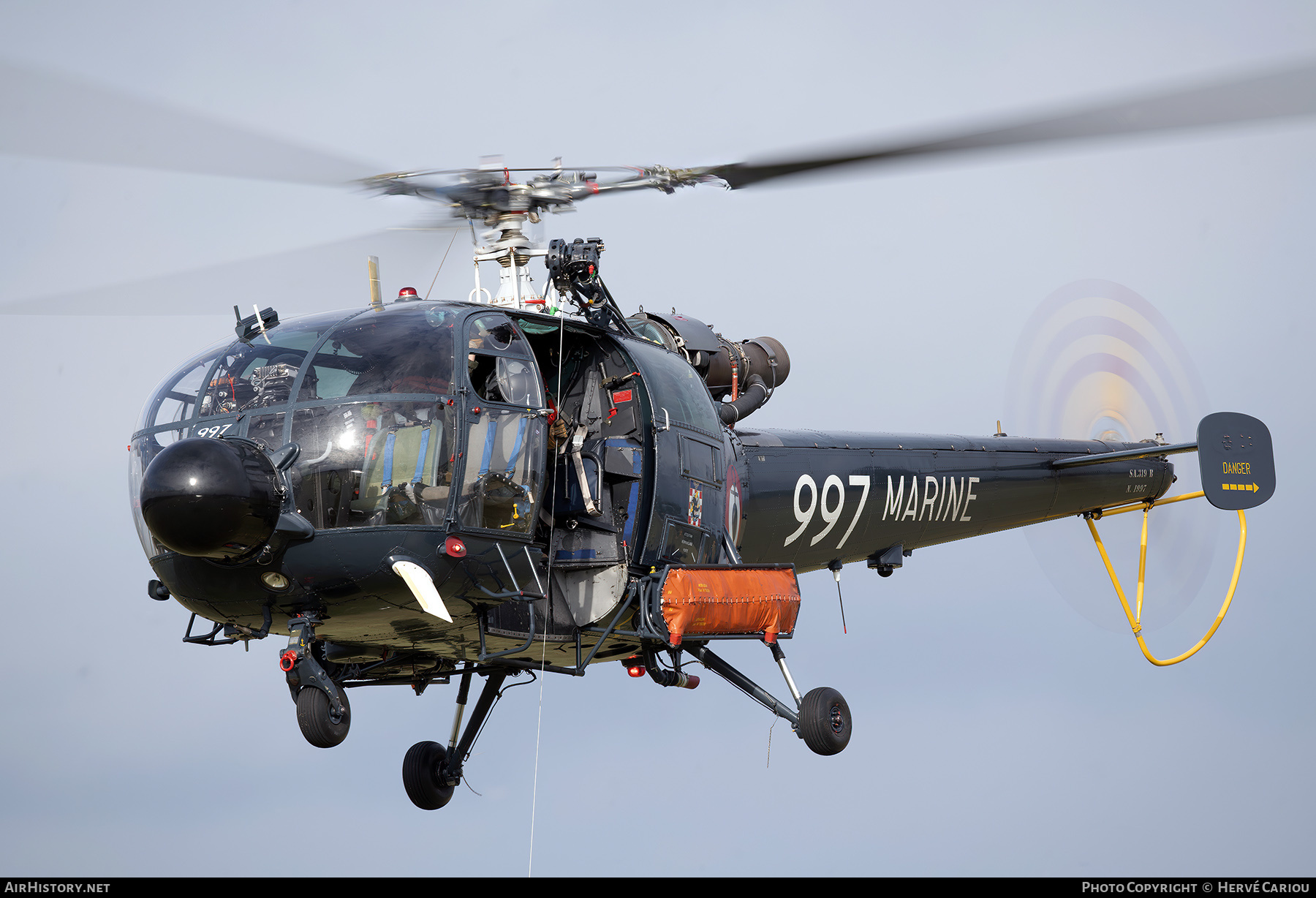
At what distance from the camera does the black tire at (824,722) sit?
10508 millimetres

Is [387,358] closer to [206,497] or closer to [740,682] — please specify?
[206,497]

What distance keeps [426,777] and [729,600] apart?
12.9ft

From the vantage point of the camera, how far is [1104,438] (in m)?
17.3

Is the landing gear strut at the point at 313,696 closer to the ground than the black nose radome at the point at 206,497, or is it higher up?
closer to the ground

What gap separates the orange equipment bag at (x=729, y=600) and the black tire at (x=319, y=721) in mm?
2345

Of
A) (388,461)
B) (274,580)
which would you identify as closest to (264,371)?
(388,461)

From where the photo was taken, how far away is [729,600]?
31.9 ft

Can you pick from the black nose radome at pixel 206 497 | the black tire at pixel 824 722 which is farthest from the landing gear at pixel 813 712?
the black nose radome at pixel 206 497

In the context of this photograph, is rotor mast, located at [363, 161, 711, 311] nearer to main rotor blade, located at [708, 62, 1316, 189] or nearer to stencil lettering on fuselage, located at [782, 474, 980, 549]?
main rotor blade, located at [708, 62, 1316, 189]

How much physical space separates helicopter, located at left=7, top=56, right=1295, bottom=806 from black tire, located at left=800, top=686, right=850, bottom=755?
0.07 feet

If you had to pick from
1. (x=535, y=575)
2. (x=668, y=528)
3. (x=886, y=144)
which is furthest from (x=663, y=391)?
(x=886, y=144)

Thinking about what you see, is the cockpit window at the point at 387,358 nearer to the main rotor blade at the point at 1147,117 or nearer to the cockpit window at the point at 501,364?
the cockpit window at the point at 501,364

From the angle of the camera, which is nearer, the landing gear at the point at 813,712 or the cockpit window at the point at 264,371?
the cockpit window at the point at 264,371

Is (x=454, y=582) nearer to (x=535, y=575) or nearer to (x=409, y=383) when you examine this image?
(x=535, y=575)
